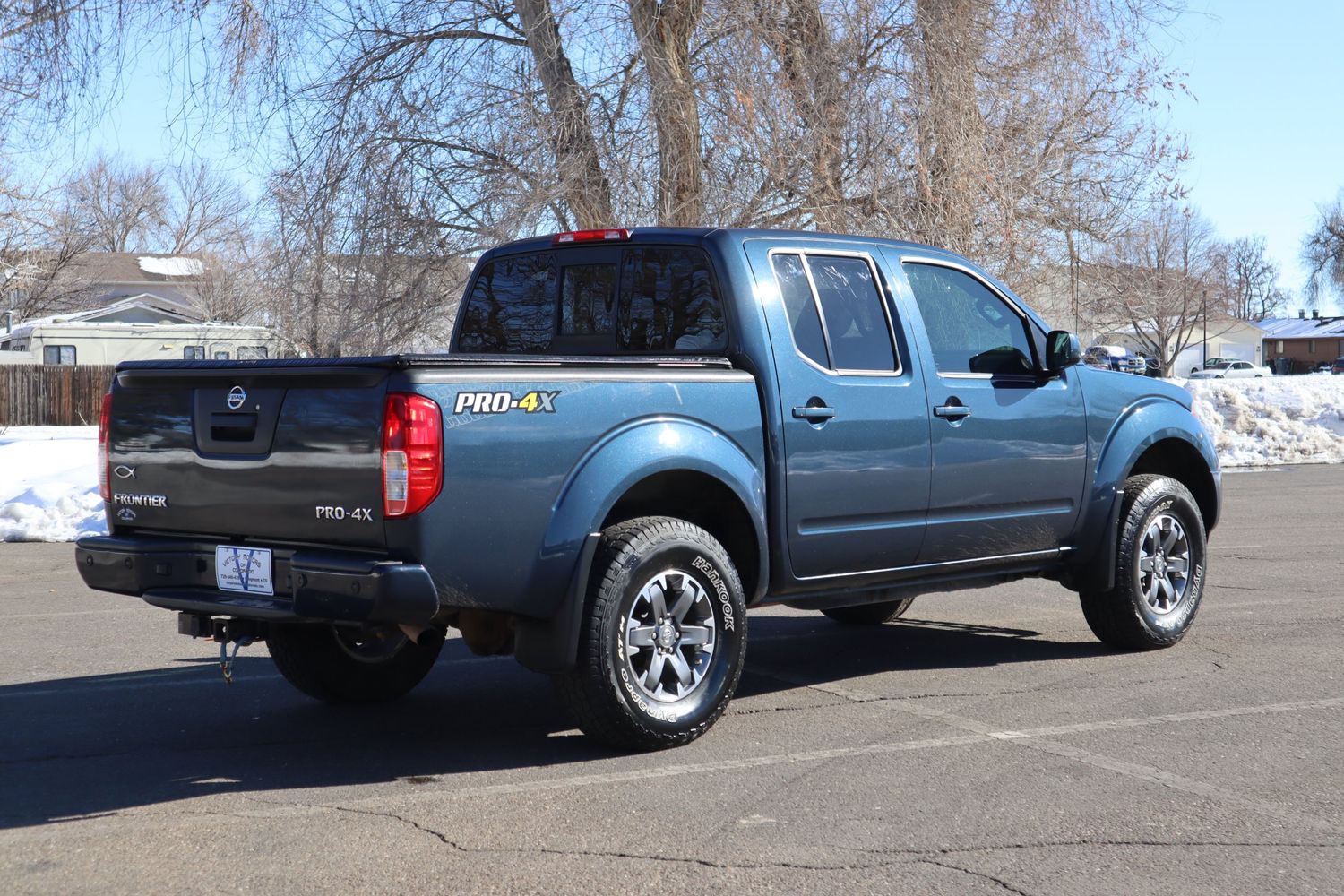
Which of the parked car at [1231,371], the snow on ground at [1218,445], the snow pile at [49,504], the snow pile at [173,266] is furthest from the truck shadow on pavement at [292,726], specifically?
the parked car at [1231,371]

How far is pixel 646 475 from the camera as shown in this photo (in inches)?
216

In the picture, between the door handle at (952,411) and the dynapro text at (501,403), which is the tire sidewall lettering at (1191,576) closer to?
the door handle at (952,411)

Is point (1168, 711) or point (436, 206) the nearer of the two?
point (1168, 711)

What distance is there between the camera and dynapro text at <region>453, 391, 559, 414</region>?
4.97 metres

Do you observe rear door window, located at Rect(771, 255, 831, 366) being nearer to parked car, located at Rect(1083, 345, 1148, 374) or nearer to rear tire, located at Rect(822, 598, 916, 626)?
parked car, located at Rect(1083, 345, 1148, 374)

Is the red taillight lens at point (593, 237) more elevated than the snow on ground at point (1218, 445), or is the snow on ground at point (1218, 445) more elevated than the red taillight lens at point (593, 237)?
the red taillight lens at point (593, 237)

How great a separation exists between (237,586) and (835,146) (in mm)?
11066

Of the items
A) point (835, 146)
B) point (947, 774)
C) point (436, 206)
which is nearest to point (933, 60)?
point (835, 146)

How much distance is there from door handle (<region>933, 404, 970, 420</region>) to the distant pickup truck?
0.03m

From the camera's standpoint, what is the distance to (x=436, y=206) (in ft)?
51.5

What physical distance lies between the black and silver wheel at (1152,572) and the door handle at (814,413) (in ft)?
7.01

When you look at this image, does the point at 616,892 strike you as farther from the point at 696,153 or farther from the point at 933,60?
the point at 933,60

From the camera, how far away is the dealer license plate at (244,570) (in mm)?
5168

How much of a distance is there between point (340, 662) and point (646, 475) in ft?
6.25
